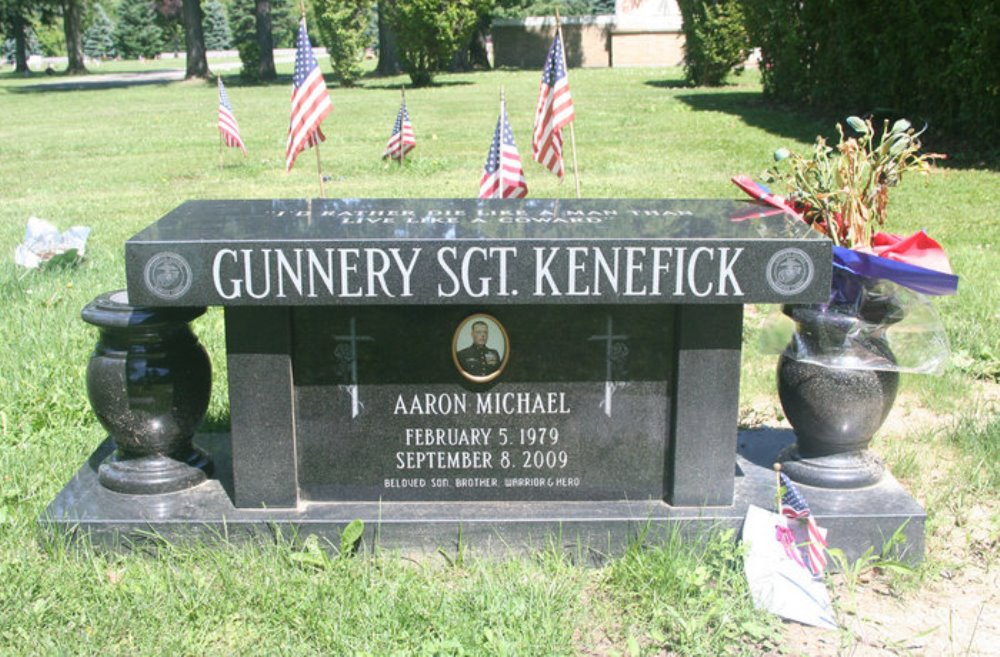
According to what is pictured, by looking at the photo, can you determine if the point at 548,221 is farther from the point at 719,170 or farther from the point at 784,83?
the point at 784,83

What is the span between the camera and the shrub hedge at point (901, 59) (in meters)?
11.4

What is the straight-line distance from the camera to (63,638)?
327cm

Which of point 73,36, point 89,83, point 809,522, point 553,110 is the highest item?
point 73,36

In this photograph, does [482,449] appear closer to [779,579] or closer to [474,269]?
[474,269]

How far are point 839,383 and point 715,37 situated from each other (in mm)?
20548

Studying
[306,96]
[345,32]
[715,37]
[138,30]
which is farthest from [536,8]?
[306,96]

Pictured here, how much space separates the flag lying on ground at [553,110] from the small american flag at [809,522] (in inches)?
109

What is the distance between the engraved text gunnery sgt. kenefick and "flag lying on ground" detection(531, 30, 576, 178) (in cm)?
241

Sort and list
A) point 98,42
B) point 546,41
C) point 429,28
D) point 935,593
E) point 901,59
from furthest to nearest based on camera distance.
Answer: point 98,42 < point 546,41 < point 429,28 < point 901,59 < point 935,593

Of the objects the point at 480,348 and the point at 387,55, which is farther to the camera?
the point at 387,55

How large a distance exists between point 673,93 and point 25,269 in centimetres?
1766

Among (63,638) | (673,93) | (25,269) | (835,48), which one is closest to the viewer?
(63,638)

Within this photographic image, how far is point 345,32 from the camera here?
28.9 metres

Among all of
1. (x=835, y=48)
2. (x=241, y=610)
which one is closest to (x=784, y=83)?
(x=835, y=48)
